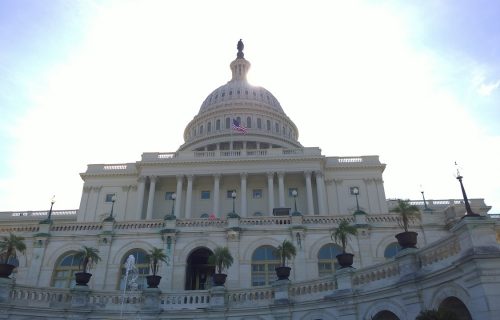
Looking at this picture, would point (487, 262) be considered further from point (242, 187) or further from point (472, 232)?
point (242, 187)

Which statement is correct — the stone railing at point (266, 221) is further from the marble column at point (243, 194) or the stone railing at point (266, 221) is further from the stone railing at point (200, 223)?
the marble column at point (243, 194)

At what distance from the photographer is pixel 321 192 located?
67750mm

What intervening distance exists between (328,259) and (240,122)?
233 feet

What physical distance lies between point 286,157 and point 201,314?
4686 centimetres

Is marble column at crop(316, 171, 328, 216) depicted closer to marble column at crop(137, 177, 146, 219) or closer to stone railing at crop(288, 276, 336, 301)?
marble column at crop(137, 177, 146, 219)

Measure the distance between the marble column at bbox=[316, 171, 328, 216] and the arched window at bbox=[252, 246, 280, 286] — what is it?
101 feet

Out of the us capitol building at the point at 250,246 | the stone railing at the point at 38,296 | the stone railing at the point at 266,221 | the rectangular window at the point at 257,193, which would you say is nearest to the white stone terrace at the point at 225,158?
the us capitol building at the point at 250,246

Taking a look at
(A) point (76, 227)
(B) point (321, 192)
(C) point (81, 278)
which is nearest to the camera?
(C) point (81, 278)

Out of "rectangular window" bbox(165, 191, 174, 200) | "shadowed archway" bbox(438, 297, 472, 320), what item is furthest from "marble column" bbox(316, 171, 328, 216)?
"shadowed archway" bbox(438, 297, 472, 320)

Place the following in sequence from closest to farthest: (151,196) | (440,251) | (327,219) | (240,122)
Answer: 1. (440,251)
2. (327,219)
3. (151,196)
4. (240,122)

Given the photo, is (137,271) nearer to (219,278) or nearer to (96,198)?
(219,278)

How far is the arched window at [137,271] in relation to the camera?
3491 cm

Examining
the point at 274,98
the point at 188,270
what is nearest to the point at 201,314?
the point at 188,270

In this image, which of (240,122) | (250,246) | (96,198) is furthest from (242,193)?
(240,122)
